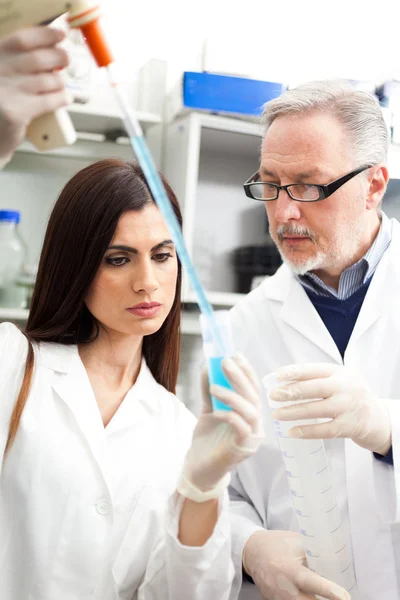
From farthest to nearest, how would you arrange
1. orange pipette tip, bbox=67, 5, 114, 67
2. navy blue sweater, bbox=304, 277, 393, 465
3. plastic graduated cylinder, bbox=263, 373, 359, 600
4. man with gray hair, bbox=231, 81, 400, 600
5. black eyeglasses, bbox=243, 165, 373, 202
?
1. navy blue sweater, bbox=304, 277, 393, 465
2. black eyeglasses, bbox=243, 165, 373, 202
3. man with gray hair, bbox=231, 81, 400, 600
4. plastic graduated cylinder, bbox=263, 373, 359, 600
5. orange pipette tip, bbox=67, 5, 114, 67

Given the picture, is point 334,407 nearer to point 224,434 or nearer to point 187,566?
point 224,434

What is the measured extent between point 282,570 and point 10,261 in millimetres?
1413

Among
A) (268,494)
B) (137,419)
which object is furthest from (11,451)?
(268,494)

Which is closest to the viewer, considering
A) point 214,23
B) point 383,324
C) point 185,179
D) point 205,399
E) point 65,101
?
point 65,101

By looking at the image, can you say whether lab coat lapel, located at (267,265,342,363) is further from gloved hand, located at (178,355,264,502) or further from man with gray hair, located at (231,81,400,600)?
gloved hand, located at (178,355,264,502)

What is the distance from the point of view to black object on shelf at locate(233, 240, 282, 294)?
2.28m

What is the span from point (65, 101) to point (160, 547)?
31.8 inches

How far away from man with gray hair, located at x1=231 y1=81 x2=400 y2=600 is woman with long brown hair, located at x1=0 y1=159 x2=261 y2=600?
20cm

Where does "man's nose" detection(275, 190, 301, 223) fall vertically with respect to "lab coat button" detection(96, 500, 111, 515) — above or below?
above

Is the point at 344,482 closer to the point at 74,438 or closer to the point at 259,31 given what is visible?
the point at 74,438

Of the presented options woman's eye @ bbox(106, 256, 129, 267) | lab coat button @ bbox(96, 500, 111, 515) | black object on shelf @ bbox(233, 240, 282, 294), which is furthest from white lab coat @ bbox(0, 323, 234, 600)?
black object on shelf @ bbox(233, 240, 282, 294)

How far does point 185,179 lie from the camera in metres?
2.12

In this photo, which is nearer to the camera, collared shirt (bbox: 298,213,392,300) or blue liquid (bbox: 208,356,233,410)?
blue liquid (bbox: 208,356,233,410)

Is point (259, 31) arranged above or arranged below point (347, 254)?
above
